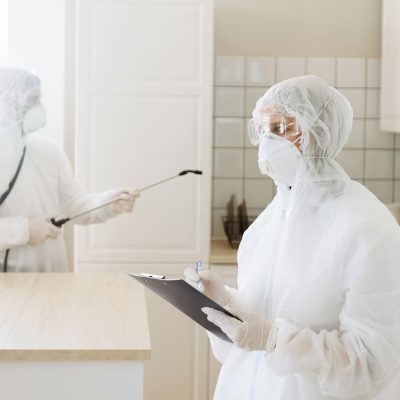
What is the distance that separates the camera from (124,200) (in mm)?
3199

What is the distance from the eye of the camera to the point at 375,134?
13.4 ft

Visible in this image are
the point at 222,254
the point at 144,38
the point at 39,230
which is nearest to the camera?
the point at 39,230

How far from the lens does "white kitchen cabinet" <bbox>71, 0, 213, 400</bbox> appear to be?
3.47m

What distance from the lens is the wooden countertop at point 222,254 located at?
353 cm

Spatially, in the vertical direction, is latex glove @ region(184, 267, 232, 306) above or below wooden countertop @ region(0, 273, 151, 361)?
above

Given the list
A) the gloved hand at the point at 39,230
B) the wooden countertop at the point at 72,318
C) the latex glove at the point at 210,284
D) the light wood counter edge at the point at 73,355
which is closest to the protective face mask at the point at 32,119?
the gloved hand at the point at 39,230

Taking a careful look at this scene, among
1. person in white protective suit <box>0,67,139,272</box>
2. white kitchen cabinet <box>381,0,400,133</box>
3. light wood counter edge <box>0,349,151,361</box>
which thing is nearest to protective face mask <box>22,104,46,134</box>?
person in white protective suit <box>0,67,139,272</box>

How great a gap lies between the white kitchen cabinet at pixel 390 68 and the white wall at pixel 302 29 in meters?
0.13

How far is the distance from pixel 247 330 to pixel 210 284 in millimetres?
294

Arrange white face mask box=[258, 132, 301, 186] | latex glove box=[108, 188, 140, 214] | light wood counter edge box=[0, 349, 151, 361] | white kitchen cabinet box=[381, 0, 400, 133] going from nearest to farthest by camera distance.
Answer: white face mask box=[258, 132, 301, 186] < light wood counter edge box=[0, 349, 151, 361] < latex glove box=[108, 188, 140, 214] < white kitchen cabinet box=[381, 0, 400, 133]

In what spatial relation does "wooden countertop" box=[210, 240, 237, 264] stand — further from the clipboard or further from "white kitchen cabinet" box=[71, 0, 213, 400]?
the clipboard

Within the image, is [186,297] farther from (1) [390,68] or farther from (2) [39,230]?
(1) [390,68]

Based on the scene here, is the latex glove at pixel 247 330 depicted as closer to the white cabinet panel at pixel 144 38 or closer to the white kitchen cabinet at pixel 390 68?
the white cabinet panel at pixel 144 38

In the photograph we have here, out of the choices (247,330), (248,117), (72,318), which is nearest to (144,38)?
(248,117)
